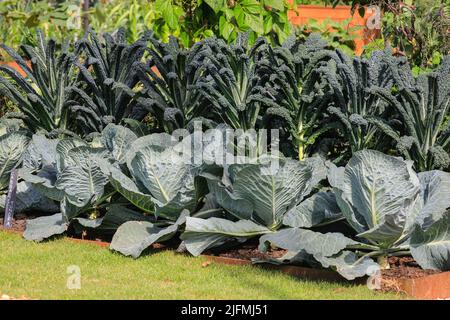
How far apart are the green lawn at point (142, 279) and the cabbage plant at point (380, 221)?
0.67 ft

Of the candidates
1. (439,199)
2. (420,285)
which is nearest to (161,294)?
(420,285)

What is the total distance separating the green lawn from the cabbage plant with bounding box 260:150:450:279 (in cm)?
20

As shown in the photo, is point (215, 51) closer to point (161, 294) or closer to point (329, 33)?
point (161, 294)

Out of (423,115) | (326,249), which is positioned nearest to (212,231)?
(326,249)

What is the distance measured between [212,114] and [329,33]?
12.6 feet

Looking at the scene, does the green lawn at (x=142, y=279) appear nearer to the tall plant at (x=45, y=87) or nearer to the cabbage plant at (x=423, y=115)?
the cabbage plant at (x=423, y=115)

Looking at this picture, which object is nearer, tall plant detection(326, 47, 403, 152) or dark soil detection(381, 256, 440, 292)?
dark soil detection(381, 256, 440, 292)

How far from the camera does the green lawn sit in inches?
175

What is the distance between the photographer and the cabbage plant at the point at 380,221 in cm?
471

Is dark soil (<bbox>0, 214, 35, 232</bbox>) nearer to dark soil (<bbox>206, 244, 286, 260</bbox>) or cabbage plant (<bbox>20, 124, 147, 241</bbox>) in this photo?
cabbage plant (<bbox>20, 124, 147, 241</bbox>)

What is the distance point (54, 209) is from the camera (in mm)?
6508

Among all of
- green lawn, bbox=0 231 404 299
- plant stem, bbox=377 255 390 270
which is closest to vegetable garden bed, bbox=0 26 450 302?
plant stem, bbox=377 255 390 270

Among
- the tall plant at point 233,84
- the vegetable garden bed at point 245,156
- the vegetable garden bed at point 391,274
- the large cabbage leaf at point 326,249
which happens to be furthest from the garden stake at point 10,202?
the large cabbage leaf at point 326,249

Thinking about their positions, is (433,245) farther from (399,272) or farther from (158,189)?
(158,189)
